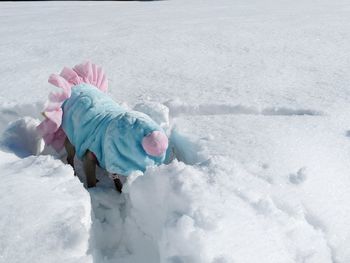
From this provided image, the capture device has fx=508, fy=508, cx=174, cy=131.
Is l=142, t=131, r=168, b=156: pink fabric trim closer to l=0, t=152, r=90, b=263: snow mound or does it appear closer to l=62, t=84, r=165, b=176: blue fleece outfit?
l=62, t=84, r=165, b=176: blue fleece outfit

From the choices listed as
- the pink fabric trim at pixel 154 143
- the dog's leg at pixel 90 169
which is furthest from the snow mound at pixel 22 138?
the pink fabric trim at pixel 154 143

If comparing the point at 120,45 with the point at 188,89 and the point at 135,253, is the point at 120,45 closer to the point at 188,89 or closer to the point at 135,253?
the point at 188,89

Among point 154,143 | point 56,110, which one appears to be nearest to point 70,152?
point 56,110

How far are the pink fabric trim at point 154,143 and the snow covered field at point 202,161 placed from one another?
14cm

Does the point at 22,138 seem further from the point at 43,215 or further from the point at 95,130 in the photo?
the point at 43,215

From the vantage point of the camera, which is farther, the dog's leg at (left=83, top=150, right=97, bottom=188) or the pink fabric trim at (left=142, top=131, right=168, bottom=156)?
the dog's leg at (left=83, top=150, right=97, bottom=188)

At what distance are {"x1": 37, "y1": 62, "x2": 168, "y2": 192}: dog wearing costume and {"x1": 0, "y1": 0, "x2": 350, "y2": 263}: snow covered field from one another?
10 cm

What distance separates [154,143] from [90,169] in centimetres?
31

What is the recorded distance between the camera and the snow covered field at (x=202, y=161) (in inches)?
49.9

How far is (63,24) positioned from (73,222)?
10.9 feet

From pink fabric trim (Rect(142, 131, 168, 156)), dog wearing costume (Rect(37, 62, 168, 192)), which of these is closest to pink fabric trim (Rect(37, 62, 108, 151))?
dog wearing costume (Rect(37, 62, 168, 192))

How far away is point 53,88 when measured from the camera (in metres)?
2.33

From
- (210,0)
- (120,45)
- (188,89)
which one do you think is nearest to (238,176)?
(188,89)

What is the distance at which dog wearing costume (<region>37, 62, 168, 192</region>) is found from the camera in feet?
5.36
